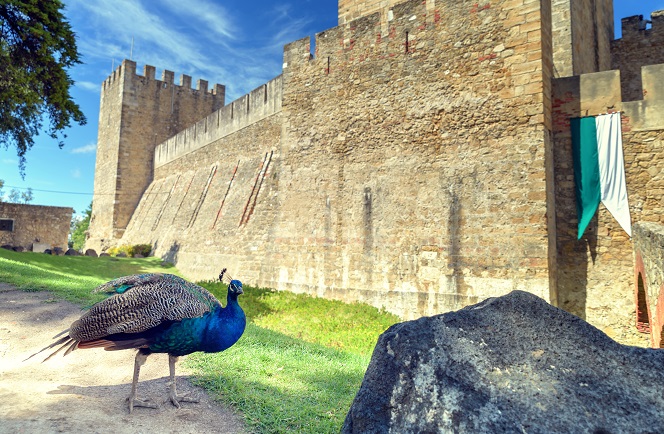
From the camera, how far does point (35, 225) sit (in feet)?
77.2

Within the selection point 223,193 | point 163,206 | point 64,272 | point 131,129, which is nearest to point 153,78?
point 131,129

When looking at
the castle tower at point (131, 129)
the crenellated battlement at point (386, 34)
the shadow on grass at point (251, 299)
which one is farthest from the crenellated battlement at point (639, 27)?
the castle tower at point (131, 129)

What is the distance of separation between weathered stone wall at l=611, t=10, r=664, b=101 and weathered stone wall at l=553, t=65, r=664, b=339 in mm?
5885

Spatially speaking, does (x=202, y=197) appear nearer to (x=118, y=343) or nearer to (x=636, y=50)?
(x=118, y=343)

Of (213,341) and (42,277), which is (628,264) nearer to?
(213,341)

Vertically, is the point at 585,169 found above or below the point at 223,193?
below

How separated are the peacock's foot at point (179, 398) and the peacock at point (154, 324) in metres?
0.13

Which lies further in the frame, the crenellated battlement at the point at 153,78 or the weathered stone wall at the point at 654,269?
the crenellated battlement at the point at 153,78

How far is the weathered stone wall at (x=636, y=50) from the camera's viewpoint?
1221 centimetres

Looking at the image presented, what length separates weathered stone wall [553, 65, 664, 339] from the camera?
7191 mm

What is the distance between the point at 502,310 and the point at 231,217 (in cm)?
1445

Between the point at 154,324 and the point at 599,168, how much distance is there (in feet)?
25.8

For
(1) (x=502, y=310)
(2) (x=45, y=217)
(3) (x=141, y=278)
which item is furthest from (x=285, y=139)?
(2) (x=45, y=217)

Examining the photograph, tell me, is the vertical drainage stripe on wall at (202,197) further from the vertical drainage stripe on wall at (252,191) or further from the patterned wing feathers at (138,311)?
the patterned wing feathers at (138,311)
